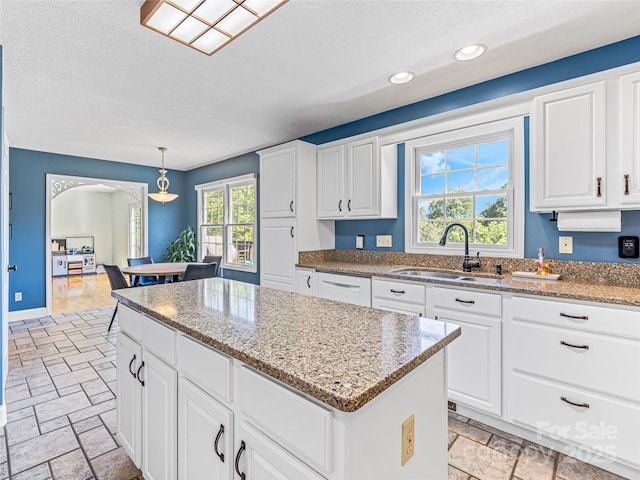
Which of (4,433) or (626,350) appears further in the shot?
(4,433)

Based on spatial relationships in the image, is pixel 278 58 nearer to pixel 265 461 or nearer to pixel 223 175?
pixel 265 461

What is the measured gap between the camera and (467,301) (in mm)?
2160

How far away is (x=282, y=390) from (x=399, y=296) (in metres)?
1.83

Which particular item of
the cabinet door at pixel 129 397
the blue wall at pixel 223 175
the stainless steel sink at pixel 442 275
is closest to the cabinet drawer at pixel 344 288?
the stainless steel sink at pixel 442 275

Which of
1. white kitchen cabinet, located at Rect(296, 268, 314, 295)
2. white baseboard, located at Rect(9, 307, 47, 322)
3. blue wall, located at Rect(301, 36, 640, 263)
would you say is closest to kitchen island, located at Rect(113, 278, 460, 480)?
white kitchen cabinet, located at Rect(296, 268, 314, 295)

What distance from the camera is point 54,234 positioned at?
9328mm

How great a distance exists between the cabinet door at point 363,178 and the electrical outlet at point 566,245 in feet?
4.79

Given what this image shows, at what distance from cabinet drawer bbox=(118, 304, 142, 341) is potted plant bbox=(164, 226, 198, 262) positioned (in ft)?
14.2

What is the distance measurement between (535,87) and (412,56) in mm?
950

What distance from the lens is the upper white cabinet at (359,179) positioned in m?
3.15

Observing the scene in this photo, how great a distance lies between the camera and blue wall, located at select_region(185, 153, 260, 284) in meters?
4.86

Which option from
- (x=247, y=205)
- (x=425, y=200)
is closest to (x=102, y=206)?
(x=247, y=205)

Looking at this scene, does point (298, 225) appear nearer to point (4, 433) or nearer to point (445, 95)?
point (445, 95)

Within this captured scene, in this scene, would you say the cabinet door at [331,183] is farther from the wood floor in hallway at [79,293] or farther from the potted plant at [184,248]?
the wood floor in hallway at [79,293]
